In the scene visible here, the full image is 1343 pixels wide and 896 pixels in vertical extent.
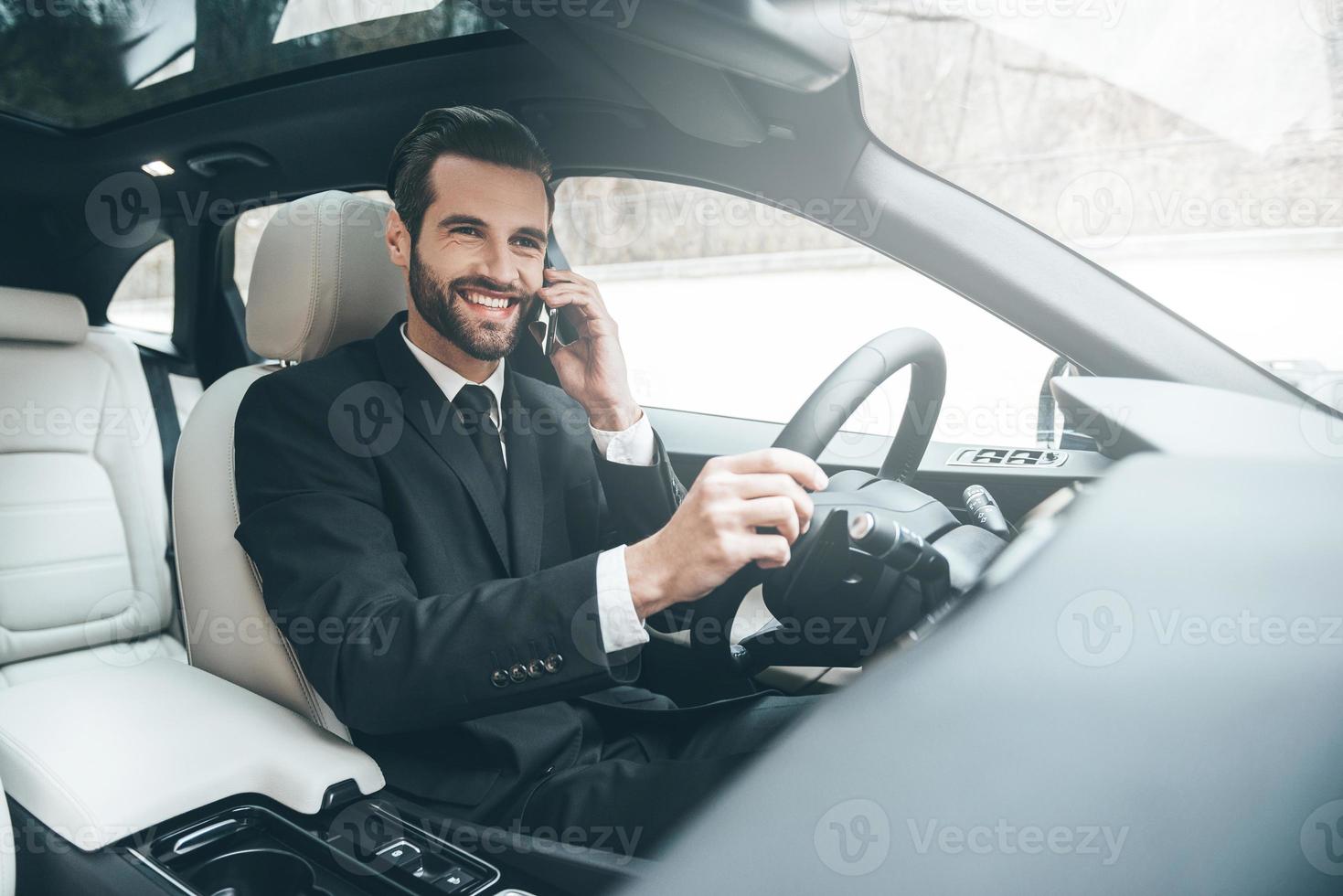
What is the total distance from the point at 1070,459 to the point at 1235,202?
637mm

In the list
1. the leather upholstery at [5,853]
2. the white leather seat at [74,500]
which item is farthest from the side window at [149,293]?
the leather upholstery at [5,853]

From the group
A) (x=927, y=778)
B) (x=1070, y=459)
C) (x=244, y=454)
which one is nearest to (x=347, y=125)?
(x=244, y=454)

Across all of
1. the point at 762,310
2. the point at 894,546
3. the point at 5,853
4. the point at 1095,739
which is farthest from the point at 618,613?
the point at 762,310

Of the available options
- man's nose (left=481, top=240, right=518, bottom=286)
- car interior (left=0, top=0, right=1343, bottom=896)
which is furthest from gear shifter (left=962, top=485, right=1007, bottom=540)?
man's nose (left=481, top=240, right=518, bottom=286)

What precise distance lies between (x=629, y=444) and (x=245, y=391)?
A: 0.57 meters

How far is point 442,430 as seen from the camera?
1.27 m

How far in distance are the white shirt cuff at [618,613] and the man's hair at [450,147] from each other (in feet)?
2.42

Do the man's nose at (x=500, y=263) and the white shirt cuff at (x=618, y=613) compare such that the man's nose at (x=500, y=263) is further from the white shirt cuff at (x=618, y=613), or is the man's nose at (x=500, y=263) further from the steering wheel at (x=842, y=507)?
the white shirt cuff at (x=618, y=613)

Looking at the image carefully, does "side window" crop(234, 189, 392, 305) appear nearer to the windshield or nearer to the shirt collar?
the shirt collar

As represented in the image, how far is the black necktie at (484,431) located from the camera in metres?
1.32

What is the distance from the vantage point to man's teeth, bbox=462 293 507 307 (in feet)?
4.46

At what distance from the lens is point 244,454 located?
1.19m

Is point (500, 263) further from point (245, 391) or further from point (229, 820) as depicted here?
point (229, 820)

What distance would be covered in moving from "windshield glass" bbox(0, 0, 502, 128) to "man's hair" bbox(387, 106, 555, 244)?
0.21 metres
